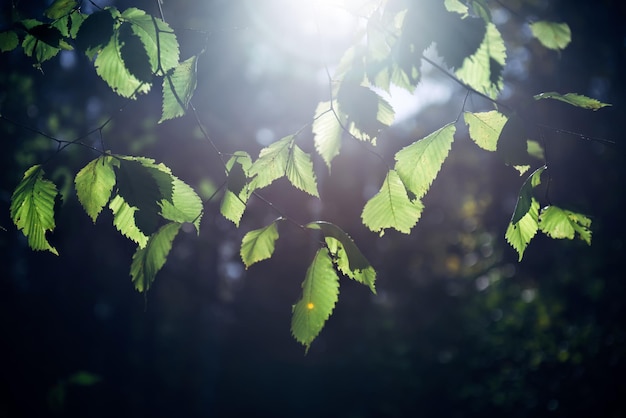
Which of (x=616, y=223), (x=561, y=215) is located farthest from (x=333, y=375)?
(x=561, y=215)

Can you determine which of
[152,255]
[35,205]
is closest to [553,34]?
[152,255]

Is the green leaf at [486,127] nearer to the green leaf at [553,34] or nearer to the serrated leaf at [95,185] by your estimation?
the green leaf at [553,34]

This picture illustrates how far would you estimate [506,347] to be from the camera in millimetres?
5469

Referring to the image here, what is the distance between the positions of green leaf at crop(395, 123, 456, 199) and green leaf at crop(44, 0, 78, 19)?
0.77 meters

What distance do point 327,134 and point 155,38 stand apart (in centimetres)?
45

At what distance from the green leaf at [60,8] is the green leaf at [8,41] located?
10cm

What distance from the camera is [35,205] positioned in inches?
37.3

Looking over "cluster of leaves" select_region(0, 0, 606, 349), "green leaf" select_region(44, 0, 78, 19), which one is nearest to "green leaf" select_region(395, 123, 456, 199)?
"cluster of leaves" select_region(0, 0, 606, 349)

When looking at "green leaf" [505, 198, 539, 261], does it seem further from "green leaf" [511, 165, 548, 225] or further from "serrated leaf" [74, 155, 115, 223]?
"serrated leaf" [74, 155, 115, 223]

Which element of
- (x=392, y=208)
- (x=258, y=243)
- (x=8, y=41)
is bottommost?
(x=258, y=243)

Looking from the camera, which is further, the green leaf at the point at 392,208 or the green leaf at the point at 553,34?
the green leaf at the point at 553,34

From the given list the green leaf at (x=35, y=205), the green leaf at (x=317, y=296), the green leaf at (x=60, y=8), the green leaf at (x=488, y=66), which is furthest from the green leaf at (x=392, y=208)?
the green leaf at (x=60, y=8)

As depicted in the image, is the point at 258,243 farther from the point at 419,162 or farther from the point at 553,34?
the point at 553,34

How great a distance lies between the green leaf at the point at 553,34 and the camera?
1.34 meters
